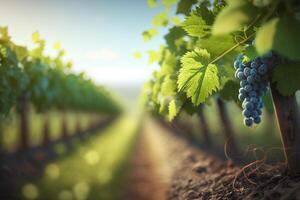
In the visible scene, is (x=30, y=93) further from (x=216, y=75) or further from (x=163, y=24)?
(x=216, y=75)

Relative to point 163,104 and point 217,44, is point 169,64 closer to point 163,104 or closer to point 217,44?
point 163,104

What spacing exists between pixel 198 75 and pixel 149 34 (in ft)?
11.1

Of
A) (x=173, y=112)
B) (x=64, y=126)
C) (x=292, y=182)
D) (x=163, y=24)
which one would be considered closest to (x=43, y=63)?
(x=163, y=24)

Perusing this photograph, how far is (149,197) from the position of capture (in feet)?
25.2

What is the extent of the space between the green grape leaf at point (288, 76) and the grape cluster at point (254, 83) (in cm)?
8

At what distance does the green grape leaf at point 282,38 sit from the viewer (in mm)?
2160

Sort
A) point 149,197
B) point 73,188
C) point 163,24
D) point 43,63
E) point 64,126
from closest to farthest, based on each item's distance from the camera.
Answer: point 163,24 < point 149,197 < point 73,188 < point 43,63 < point 64,126

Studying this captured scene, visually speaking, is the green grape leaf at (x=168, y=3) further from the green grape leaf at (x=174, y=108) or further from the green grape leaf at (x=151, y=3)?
the green grape leaf at (x=174, y=108)

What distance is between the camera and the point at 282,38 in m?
2.19

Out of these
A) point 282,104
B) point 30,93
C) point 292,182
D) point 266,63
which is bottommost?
point 292,182

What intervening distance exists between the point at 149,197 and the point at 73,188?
225 centimetres

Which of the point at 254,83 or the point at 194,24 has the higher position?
the point at 194,24

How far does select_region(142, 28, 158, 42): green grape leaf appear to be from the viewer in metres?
6.81

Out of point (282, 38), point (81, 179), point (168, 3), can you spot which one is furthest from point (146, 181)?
point (282, 38)
